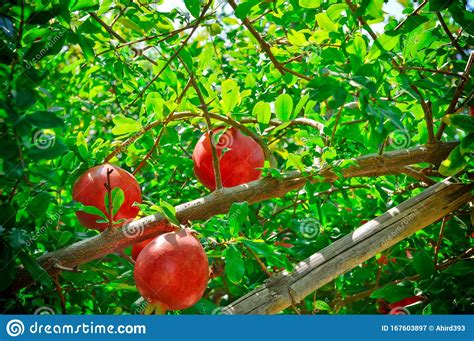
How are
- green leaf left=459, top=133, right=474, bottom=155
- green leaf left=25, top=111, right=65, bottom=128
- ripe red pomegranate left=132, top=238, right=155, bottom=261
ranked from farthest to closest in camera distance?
ripe red pomegranate left=132, top=238, right=155, bottom=261 → green leaf left=459, top=133, right=474, bottom=155 → green leaf left=25, top=111, right=65, bottom=128

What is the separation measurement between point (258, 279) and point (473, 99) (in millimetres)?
849

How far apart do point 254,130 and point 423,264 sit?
0.61m

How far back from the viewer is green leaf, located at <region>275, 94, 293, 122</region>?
5.07 ft

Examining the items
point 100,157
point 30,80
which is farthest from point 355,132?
point 30,80

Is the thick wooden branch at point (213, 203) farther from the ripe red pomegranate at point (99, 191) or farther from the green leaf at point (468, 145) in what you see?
the green leaf at point (468, 145)

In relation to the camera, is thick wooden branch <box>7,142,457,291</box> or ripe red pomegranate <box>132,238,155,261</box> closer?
thick wooden branch <box>7,142,457,291</box>

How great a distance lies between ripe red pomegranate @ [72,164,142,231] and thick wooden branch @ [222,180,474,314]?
1.29 ft

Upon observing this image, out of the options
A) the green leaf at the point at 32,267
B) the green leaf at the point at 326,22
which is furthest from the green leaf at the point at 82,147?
the green leaf at the point at 326,22

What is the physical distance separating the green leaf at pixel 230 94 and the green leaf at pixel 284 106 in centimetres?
11

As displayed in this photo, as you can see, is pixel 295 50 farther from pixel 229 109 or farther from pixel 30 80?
pixel 30 80

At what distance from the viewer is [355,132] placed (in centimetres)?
154

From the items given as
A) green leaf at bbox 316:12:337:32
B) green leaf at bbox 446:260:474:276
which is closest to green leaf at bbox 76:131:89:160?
green leaf at bbox 316:12:337:32

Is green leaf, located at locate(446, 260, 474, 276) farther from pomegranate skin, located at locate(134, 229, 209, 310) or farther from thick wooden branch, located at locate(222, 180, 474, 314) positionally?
pomegranate skin, located at locate(134, 229, 209, 310)

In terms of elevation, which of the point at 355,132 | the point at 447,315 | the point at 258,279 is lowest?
the point at 447,315
